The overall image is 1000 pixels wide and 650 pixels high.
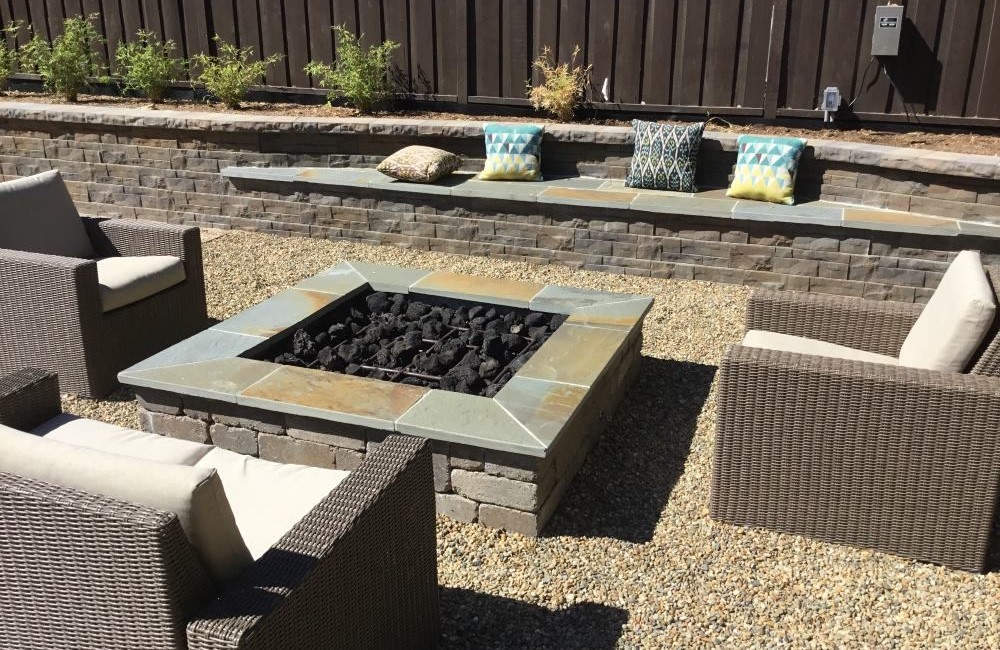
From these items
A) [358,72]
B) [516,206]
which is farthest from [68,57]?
[516,206]

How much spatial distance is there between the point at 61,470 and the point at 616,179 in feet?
17.3

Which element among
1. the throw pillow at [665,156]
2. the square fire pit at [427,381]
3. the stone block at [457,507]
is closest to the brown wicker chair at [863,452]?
the square fire pit at [427,381]

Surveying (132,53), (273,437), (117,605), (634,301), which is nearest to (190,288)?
(273,437)

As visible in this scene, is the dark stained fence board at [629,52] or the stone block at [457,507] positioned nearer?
the stone block at [457,507]

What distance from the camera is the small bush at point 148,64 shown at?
8.23 metres

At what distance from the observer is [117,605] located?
2029 mm

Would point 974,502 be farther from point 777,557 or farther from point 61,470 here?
point 61,470

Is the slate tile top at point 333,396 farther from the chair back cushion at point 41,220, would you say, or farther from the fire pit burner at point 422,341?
the chair back cushion at point 41,220

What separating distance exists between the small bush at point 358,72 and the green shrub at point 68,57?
2266 mm

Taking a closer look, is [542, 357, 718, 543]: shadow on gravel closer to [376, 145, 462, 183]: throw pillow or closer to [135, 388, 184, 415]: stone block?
[135, 388, 184, 415]: stone block

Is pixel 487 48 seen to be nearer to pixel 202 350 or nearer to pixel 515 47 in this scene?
pixel 515 47

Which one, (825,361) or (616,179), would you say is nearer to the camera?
(825,361)

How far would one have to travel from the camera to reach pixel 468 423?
3.48 m

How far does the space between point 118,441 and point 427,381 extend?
1383mm
